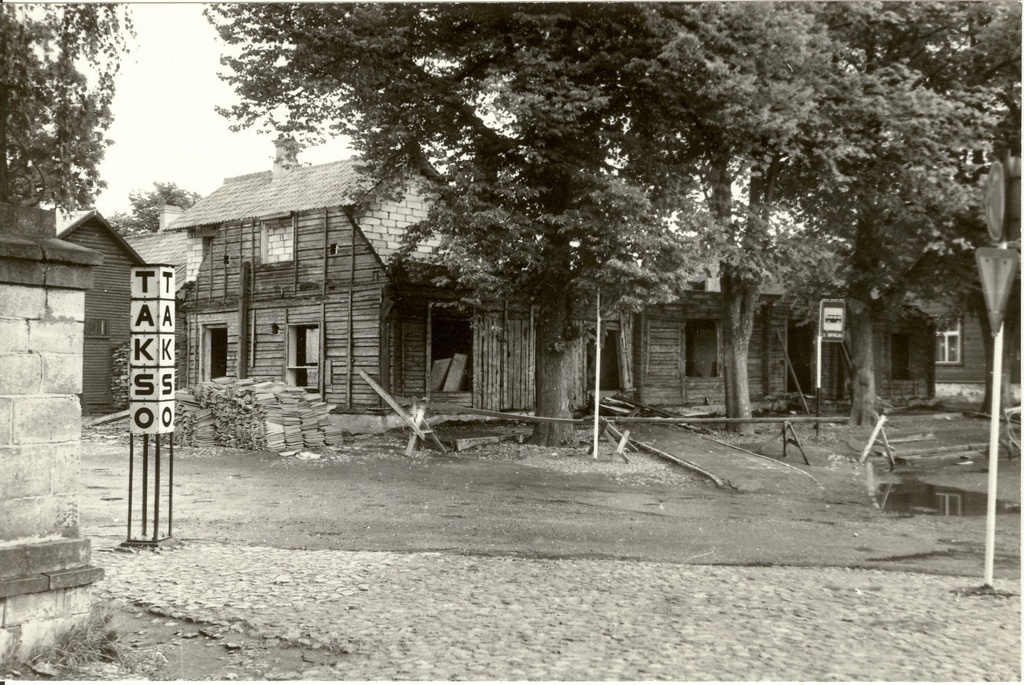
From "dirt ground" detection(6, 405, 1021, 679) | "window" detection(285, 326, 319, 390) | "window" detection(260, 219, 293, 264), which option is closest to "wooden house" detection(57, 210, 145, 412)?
"window" detection(260, 219, 293, 264)

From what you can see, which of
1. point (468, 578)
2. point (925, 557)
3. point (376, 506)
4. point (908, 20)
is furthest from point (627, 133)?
point (468, 578)

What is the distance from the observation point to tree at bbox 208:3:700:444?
609 inches

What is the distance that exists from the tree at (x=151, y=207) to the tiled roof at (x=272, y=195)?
2.00 metres

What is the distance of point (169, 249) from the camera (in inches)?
1034

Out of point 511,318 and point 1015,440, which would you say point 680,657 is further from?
point 511,318

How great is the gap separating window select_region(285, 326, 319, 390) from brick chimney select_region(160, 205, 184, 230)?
4.03 m

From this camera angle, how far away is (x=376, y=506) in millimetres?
12086

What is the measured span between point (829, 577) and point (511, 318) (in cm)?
1698

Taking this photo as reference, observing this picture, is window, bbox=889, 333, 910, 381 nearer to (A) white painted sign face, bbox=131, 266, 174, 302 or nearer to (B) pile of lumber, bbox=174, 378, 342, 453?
(B) pile of lumber, bbox=174, 378, 342, 453

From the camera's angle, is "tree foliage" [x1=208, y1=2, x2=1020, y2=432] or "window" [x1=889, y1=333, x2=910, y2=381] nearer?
"tree foliage" [x1=208, y1=2, x2=1020, y2=432]

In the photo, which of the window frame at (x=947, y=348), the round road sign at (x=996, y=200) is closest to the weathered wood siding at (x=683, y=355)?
the window frame at (x=947, y=348)

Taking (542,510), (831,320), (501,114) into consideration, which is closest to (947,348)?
(831,320)

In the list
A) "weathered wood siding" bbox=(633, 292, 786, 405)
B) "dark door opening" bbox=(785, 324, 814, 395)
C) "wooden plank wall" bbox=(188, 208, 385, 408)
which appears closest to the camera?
"wooden plank wall" bbox=(188, 208, 385, 408)

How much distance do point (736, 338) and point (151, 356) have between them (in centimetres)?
1611
